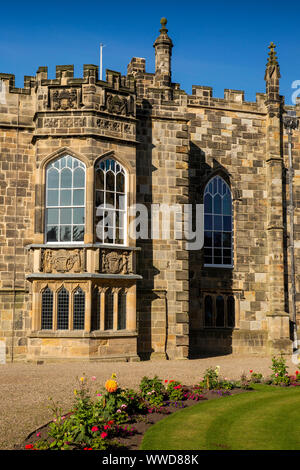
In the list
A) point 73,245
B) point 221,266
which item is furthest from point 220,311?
point 73,245

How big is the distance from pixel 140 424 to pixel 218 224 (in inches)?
597

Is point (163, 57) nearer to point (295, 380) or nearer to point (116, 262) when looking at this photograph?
point (116, 262)

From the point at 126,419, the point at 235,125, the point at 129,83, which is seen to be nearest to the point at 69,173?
the point at 129,83

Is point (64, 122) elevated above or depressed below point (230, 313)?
above

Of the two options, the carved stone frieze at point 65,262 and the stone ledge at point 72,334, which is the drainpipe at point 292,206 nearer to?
the stone ledge at point 72,334

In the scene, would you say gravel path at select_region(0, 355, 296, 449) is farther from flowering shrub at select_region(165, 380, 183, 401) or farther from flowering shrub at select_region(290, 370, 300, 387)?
flowering shrub at select_region(290, 370, 300, 387)

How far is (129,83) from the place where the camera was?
1975cm

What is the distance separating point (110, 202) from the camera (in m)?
19.1

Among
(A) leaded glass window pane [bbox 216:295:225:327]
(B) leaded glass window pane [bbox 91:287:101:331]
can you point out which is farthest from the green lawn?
(A) leaded glass window pane [bbox 216:295:225:327]

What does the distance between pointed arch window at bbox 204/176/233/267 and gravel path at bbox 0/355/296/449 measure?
460 centimetres

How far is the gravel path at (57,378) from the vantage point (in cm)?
966

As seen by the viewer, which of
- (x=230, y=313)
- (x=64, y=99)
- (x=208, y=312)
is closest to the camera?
(x=64, y=99)

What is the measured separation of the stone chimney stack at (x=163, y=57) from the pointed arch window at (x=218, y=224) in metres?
4.54

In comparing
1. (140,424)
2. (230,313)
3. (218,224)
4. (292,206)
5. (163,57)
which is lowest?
(140,424)
